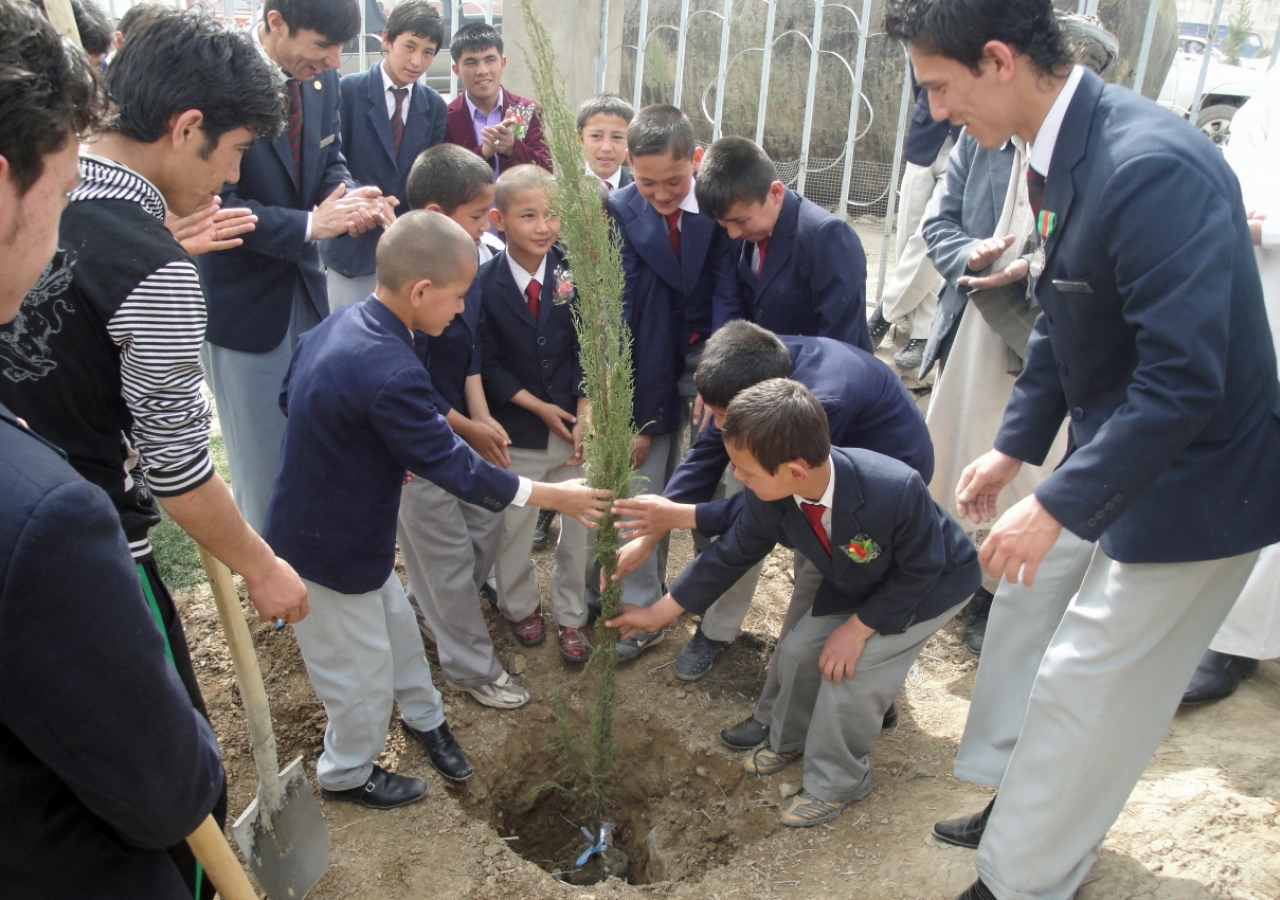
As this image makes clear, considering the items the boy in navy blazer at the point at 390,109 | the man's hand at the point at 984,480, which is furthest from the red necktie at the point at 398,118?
the man's hand at the point at 984,480

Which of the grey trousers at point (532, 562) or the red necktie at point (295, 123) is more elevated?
the red necktie at point (295, 123)

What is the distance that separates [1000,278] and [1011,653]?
1585 mm

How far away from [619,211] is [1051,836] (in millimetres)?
2924

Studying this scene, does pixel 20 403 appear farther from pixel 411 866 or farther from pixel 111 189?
pixel 411 866

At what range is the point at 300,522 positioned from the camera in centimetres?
290

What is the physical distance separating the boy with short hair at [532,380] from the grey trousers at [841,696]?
1.03 meters

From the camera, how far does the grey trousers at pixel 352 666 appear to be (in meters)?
3.02

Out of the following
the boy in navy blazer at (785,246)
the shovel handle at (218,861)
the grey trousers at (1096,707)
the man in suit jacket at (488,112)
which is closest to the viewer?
the shovel handle at (218,861)

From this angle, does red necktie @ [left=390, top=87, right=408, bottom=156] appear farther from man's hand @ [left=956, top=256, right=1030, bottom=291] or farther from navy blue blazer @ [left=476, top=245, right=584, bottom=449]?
man's hand @ [left=956, top=256, right=1030, bottom=291]

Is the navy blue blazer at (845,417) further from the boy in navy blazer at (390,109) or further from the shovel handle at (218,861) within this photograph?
the boy in navy blazer at (390,109)

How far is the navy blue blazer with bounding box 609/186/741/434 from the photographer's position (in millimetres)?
4039

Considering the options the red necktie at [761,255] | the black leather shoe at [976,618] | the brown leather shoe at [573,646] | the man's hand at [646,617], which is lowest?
the brown leather shoe at [573,646]

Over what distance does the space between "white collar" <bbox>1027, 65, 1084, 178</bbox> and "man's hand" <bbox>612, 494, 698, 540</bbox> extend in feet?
5.04

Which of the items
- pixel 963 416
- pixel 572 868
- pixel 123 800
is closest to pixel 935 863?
pixel 572 868
